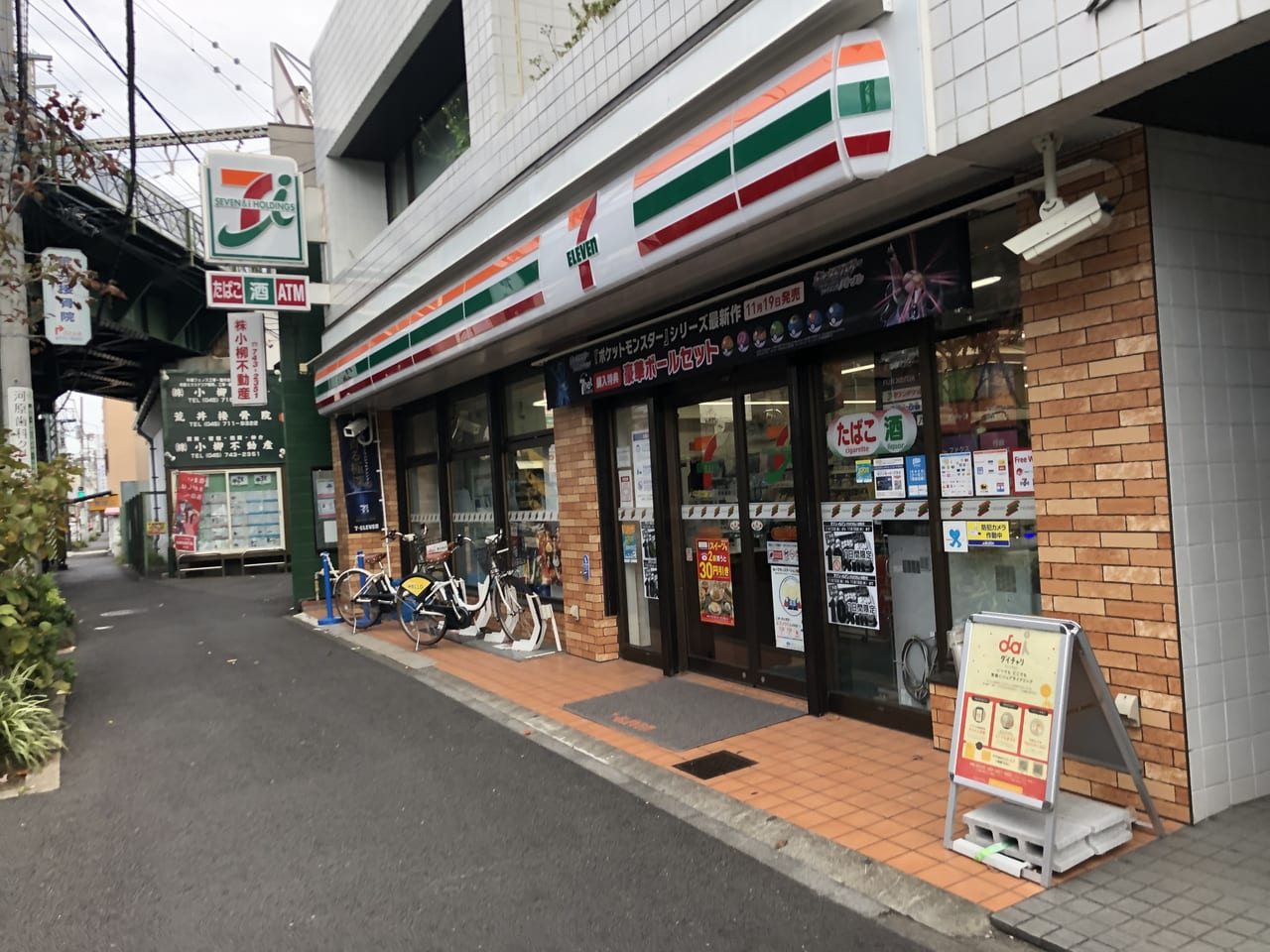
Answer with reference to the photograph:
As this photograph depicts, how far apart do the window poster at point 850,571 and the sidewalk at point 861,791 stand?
0.75m

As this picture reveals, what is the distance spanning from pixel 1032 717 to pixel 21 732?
6631mm

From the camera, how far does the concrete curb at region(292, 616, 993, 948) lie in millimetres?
3613

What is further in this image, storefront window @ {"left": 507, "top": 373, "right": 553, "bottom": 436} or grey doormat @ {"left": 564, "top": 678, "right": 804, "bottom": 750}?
storefront window @ {"left": 507, "top": 373, "right": 553, "bottom": 436}

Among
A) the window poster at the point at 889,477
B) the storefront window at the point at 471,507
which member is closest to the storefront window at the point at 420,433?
the storefront window at the point at 471,507

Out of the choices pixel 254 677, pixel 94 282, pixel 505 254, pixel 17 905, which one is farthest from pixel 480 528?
pixel 17 905

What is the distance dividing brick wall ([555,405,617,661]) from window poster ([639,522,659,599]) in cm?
52

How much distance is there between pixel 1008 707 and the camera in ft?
12.8

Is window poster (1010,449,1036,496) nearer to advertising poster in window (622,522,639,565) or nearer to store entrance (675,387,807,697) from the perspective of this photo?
store entrance (675,387,807,697)

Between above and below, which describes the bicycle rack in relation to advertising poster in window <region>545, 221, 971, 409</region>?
below

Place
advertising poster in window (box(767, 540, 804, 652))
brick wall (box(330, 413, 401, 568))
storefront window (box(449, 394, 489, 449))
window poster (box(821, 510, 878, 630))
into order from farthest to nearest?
brick wall (box(330, 413, 401, 568)), storefront window (box(449, 394, 489, 449)), advertising poster in window (box(767, 540, 804, 652)), window poster (box(821, 510, 878, 630))

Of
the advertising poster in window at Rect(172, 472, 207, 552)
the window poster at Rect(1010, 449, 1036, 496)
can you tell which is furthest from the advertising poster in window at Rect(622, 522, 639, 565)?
the advertising poster in window at Rect(172, 472, 207, 552)

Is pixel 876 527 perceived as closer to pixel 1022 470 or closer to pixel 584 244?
pixel 1022 470

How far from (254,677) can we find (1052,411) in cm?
827

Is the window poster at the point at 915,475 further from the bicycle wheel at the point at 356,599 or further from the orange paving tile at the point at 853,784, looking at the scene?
the bicycle wheel at the point at 356,599
